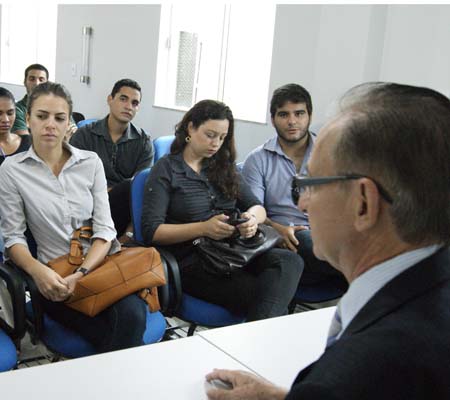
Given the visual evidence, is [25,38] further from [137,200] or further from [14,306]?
[14,306]

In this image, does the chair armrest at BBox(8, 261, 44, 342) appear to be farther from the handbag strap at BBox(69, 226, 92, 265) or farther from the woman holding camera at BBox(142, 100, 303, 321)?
the woman holding camera at BBox(142, 100, 303, 321)

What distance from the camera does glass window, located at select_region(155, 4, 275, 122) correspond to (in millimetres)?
5160

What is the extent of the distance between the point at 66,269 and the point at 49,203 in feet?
0.95

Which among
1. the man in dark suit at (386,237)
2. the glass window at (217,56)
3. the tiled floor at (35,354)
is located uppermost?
the glass window at (217,56)

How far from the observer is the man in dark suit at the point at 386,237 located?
74cm

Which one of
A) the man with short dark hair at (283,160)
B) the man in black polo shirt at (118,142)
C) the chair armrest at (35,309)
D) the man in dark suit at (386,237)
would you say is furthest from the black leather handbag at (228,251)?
the man in dark suit at (386,237)

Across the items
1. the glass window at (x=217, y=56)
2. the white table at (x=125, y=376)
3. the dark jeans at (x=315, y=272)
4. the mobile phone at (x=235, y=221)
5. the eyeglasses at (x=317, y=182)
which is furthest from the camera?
the glass window at (x=217, y=56)

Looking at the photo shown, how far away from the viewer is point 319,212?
952 mm

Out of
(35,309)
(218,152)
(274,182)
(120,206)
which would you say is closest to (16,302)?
(35,309)

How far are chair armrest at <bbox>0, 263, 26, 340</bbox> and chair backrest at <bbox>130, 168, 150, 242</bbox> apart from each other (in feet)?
2.50

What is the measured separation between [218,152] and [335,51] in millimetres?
1664

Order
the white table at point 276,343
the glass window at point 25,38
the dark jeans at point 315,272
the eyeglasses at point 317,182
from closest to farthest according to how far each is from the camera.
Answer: the eyeglasses at point 317,182, the white table at point 276,343, the dark jeans at point 315,272, the glass window at point 25,38

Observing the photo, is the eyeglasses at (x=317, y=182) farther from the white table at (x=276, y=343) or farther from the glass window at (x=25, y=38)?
the glass window at (x=25, y=38)

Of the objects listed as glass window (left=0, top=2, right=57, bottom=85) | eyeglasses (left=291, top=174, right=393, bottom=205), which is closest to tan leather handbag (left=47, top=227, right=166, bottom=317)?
eyeglasses (left=291, top=174, right=393, bottom=205)
